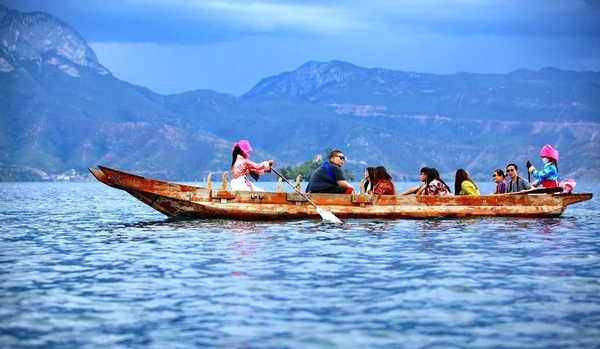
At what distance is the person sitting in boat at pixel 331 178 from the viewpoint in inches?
1006

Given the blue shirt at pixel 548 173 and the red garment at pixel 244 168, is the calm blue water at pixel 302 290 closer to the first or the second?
the red garment at pixel 244 168

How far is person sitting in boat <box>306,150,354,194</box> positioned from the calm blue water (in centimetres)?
311

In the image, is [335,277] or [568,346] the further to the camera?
[335,277]

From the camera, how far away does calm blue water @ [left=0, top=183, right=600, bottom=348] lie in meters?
10.8

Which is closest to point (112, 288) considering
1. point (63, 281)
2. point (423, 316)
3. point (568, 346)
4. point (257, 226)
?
point (63, 281)

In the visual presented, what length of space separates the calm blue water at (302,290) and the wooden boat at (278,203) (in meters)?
2.37

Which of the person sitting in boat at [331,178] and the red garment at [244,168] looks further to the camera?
the red garment at [244,168]

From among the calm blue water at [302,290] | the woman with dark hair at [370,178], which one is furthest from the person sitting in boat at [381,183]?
the calm blue water at [302,290]

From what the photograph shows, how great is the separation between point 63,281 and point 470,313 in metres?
6.17

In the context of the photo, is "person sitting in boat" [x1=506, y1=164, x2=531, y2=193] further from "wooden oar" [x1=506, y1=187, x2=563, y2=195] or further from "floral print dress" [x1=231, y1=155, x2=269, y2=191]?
"floral print dress" [x1=231, y1=155, x2=269, y2=191]

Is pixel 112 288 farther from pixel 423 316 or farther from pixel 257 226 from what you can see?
pixel 257 226

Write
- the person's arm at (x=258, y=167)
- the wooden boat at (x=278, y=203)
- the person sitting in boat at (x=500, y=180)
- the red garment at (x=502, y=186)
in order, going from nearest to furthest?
1. the wooden boat at (x=278, y=203)
2. the person's arm at (x=258, y=167)
3. the person sitting in boat at (x=500, y=180)
4. the red garment at (x=502, y=186)

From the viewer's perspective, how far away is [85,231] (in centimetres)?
2484

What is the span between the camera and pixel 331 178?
25.7m
